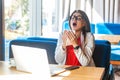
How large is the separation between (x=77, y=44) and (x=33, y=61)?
2.76 feet

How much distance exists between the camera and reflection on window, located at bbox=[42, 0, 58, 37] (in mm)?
5656

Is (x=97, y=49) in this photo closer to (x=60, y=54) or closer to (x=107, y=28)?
(x=60, y=54)

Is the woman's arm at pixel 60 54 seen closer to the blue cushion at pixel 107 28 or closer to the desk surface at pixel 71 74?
the desk surface at pixel 71 74

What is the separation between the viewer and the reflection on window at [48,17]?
223 inches

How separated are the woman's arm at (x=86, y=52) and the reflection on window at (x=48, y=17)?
3020 millimetres

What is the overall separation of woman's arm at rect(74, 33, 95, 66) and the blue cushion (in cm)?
264

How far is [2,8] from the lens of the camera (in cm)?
323

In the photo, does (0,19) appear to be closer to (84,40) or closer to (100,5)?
(84,40)

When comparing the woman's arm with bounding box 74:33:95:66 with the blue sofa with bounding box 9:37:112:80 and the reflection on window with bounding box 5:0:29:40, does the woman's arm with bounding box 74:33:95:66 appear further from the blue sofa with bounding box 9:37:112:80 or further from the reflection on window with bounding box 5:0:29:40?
the reflection on window with bounding box 5:0:29:40

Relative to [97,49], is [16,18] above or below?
above

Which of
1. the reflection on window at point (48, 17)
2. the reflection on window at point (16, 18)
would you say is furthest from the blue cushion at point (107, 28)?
the reflection on window at point (16, 18)

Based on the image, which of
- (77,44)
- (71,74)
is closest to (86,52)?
(77,44)

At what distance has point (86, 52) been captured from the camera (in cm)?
258

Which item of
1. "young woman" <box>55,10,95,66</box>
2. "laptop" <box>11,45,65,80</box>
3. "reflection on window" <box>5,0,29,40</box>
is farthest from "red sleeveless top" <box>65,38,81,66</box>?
"reflection on window" <box>5,0,29,40</box>
